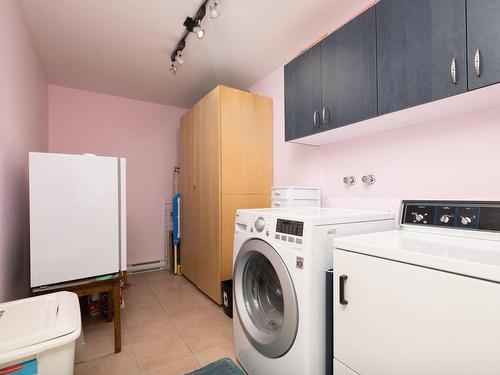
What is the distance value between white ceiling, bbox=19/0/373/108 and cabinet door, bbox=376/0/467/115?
27.3 inches

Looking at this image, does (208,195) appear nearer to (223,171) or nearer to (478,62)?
(223,171)

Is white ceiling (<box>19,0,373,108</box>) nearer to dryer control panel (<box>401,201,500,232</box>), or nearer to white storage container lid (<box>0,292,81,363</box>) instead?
dryer control panel (<box>401,201,500,232</box>)

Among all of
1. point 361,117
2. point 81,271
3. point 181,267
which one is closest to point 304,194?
point 361,117

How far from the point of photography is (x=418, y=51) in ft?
3.79

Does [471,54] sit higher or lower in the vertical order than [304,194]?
higher

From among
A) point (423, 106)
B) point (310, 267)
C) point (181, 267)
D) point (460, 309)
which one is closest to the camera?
point (460, 309)

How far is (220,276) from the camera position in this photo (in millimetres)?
2416

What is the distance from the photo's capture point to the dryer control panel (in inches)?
41.3

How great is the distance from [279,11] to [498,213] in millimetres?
1842

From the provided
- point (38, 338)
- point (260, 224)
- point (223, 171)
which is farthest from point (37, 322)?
point (223, 171)

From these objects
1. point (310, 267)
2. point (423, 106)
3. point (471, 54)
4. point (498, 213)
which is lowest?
point (310, 267)

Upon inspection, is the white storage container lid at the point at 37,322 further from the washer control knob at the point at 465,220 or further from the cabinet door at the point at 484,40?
the cabinet door at the point at 484,40

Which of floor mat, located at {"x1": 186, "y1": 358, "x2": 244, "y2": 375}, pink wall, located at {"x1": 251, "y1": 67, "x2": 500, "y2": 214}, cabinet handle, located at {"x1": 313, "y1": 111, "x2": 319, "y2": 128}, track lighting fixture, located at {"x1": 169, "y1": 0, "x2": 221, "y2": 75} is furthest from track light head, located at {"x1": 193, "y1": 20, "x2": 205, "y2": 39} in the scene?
floor mat, located at {"x1": 186, "y1": 358, "x2": 244, "y2": 375}

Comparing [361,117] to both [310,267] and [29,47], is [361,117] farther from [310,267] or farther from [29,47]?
[29,47]
